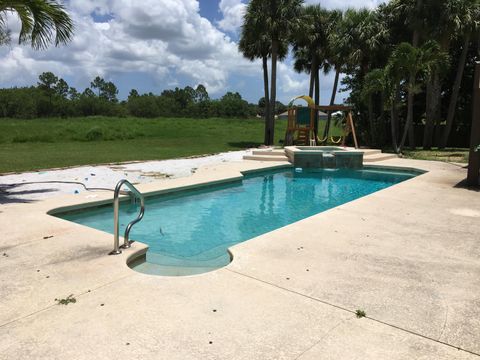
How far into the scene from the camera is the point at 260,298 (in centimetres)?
334

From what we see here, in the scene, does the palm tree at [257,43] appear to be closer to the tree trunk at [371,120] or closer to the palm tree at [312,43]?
the palm tree at [312,43]

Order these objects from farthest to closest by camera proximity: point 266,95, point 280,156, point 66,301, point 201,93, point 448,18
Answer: point 201,93
point 266,95
point 448,18
point 280,156
point 66,301

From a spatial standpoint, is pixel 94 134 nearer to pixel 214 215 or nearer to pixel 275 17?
pixel 275 17

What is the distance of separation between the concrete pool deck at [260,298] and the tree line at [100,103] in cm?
5063

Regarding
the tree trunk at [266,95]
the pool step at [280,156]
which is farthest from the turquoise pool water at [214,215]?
the tree trunk at [266,95]

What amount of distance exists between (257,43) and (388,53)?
7.34 meters

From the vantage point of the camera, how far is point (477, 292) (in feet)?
11.6

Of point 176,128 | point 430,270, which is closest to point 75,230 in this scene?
point 430,270

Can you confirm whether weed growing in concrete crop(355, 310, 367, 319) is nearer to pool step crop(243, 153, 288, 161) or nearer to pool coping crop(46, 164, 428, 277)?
pool coping crop(46, 164, 428, 277)

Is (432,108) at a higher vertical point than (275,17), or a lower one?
lower

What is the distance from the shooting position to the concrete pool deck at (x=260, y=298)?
8.61 ft

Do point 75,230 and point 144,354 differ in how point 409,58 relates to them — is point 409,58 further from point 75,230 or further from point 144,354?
point 144,354

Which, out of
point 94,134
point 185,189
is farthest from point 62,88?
point 185,189

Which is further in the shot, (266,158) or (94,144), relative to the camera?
(94,144)
